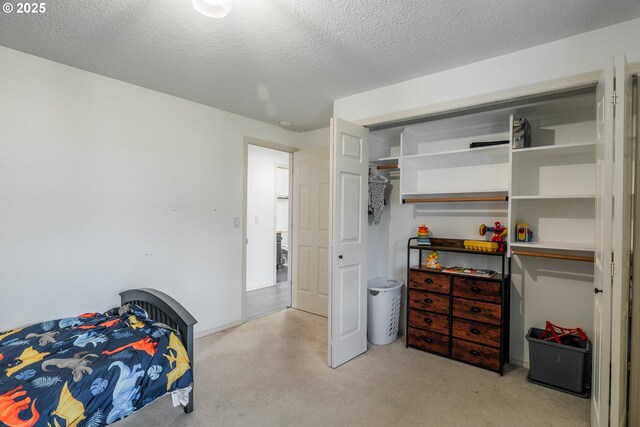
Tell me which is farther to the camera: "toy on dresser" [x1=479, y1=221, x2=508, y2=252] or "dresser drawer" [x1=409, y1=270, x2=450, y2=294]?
"dresser drawer" [x1=409, y1=270, x2=450, y2=294]

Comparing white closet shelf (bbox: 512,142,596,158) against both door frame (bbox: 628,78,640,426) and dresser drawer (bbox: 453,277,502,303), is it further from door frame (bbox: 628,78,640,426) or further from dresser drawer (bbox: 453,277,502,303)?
dresser drawer (bbox: 453,277,502,303)

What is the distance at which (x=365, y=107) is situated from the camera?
3076 mm

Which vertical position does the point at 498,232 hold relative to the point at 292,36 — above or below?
below

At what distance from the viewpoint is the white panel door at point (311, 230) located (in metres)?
4.22

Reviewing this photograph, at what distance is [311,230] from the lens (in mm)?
4332

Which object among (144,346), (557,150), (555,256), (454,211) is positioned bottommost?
(144,346)

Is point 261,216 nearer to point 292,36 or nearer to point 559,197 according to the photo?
point 292,36

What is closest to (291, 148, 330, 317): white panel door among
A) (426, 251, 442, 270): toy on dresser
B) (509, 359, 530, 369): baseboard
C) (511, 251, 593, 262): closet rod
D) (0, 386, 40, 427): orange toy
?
(426, 251, 442, 270): toy on dresser

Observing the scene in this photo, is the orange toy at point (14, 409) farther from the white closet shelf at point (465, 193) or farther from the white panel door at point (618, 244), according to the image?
the white closet shelf at point (465, 193)

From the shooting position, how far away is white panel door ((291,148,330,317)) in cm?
422

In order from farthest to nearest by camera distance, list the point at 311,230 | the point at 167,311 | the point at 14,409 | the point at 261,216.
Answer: the point at 261,216, the point at 311,230, the point at 167,311, the point at 14,409

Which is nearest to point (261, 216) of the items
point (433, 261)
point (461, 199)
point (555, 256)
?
point (433, 261)

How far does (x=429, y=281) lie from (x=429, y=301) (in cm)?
19

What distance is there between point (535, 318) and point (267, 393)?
2326 millimetres
